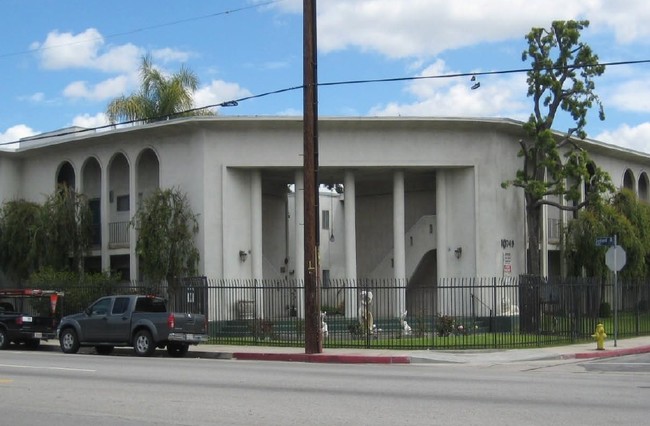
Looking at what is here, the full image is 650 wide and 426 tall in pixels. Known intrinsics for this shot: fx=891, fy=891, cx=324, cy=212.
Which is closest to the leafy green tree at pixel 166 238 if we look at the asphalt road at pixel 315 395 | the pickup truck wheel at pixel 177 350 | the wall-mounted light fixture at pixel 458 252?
the pickup truck wheel at pixel 177 350

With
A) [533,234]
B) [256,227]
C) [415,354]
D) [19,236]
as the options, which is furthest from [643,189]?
[19,236]

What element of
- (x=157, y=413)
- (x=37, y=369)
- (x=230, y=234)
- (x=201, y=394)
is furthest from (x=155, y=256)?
(x=157, y=413)

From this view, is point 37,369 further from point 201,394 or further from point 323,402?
point 323,402

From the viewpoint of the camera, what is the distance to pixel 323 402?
12695 mm

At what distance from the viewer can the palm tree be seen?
3891cm

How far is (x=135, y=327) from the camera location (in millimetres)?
24562

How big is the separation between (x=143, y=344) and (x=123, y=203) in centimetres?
1341

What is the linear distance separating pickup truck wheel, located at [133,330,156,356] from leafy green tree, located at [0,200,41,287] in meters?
12.4

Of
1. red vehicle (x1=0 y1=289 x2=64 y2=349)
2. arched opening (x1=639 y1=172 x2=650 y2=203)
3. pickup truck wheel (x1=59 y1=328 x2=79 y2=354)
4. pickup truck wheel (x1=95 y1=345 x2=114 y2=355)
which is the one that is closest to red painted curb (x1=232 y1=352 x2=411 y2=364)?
pickup truck wheel (x1=95 y1=345 x2=114 y2=355)

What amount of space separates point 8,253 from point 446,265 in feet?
58.2

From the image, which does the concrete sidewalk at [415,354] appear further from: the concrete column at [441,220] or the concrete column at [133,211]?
the concrete column at [133,211]

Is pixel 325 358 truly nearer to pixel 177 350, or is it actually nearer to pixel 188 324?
pixel 188 324

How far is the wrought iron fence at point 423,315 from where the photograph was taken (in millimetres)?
25984

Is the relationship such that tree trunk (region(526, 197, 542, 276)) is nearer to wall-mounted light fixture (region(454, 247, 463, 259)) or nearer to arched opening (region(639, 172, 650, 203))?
wall-mounted light fixture (region(454, 247, 463, 259))
